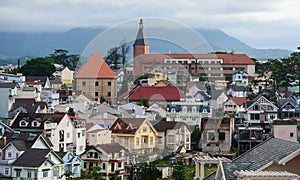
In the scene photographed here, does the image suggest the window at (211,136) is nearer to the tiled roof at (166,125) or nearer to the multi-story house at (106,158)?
the tiled roof at (166,125)

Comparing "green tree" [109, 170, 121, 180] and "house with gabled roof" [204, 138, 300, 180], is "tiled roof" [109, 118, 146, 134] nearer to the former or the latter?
"green tree" [109, 170, 121, 180]

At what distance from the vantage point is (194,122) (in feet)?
68.1

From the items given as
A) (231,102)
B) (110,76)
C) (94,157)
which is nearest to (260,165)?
(94,157)

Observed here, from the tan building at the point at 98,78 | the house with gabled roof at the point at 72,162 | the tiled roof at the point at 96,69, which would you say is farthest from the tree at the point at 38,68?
the house with gabled roof at the point at 72,162

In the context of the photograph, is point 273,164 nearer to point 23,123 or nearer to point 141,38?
point 141,38

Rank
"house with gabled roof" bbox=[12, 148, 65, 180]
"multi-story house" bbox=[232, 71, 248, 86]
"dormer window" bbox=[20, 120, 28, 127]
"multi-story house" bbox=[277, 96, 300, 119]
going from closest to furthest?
"house with gabled roof" bbox=[12, 148, 65, 180] → "dormer window" bbox=[20, 120, 28, 127] → "multi-story house" bbox=[277, 96, 300, 119] → "multi-story house" bbox=[232, 71, 248, 86]

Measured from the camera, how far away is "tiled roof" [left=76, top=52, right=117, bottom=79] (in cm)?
1770

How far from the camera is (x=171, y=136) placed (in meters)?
18.4

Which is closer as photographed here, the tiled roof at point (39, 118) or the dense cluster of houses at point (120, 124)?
the dense cluster of houses at point (120, 124)

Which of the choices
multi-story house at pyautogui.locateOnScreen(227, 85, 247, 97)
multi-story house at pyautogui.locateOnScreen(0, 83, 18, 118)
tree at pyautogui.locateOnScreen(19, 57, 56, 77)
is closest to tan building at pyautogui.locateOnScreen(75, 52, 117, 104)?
multi-story house at pyautogui.locateOnScreen(0, 83, 18, 118)

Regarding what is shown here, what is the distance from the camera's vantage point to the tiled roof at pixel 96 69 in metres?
17.7

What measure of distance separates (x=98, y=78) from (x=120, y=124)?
5.09ft

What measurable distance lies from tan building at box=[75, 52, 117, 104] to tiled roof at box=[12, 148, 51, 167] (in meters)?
3.78

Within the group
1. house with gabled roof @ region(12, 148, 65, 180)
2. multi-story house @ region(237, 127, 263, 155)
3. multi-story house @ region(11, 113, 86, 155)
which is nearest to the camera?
house with gabled roof @ region(12, 148, 65, 180)
